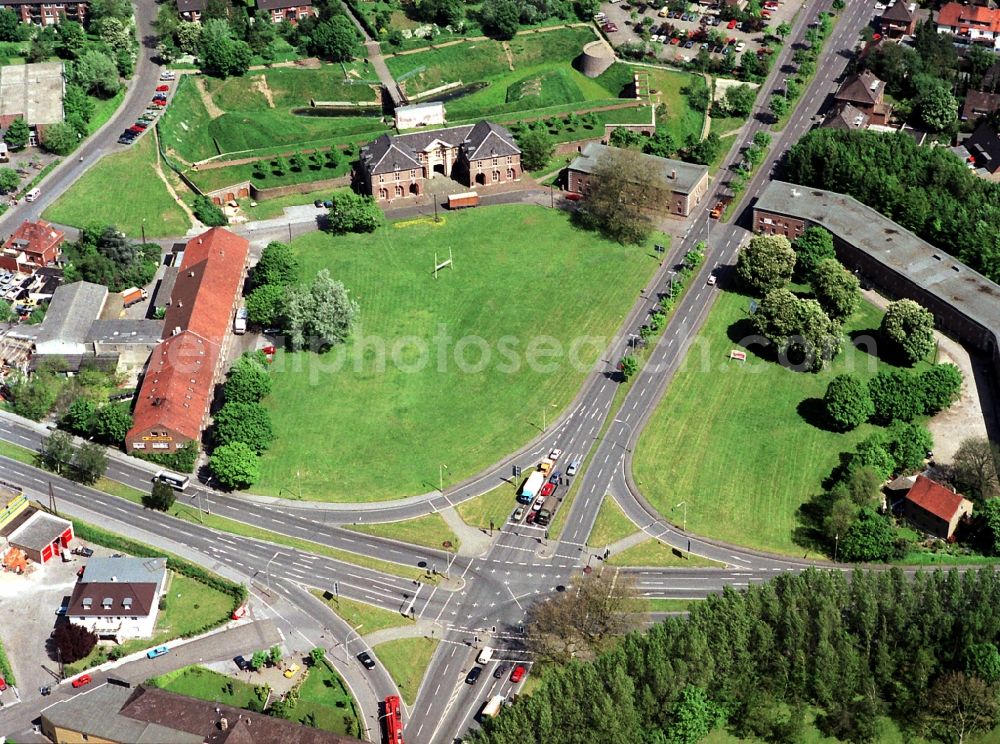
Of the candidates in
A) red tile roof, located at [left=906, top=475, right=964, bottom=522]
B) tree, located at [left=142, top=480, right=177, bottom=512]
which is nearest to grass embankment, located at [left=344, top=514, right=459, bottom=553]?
tree, located at [left=142, top=480, right=177, bottom=512]

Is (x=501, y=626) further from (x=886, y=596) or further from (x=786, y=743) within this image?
(x=886, y=596)

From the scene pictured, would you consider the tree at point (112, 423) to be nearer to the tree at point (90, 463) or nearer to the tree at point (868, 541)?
the tree at point (90, 463)

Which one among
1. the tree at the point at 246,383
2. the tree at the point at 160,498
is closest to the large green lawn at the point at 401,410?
the tree at the point at 246,383

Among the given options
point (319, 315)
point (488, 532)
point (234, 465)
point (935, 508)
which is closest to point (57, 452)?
point (234, 465)

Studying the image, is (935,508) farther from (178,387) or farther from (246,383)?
(178,387)

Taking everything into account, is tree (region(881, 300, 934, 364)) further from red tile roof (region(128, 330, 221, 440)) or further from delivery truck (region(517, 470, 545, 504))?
red tile roof (region(128, 330, 221, 440))

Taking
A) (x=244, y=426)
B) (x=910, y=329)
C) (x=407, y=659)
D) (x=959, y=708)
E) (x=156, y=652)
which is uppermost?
(x=910, y=329)
